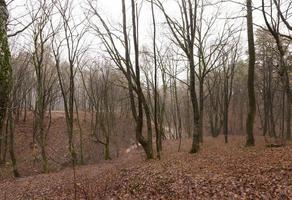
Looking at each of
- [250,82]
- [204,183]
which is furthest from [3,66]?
[250,82]

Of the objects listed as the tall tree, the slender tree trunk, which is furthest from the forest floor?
the tall tree

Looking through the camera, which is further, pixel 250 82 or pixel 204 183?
pixel 250 82

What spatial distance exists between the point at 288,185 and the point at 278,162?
246cm

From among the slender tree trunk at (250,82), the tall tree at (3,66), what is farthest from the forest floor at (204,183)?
the tall tree at (3,66)

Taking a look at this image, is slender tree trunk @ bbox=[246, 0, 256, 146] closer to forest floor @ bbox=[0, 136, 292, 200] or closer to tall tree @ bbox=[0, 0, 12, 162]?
forest floor @ bbox=[0, 136, 292, 200]

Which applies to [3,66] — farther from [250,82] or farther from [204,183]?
[250,82]

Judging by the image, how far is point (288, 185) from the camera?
7805mm

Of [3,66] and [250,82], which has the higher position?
[250,82]

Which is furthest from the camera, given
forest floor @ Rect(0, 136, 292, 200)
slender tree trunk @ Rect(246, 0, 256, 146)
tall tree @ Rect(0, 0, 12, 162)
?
slender tree trunk @ Rect(246, 0, 256, 146)

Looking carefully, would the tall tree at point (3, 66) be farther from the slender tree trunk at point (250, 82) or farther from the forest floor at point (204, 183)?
the slender tree trunk at point (250, 82)

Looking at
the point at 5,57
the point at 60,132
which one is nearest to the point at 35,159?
the point at 60,132

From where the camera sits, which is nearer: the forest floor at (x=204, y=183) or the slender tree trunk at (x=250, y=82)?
the forest floor at (x=204, y=183)

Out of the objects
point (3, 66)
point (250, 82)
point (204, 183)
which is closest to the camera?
point (3, 66)

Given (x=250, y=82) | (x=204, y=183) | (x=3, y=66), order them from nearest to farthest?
(x=3, y=66) < (x=204, y=183) < (x=250, y=82)
